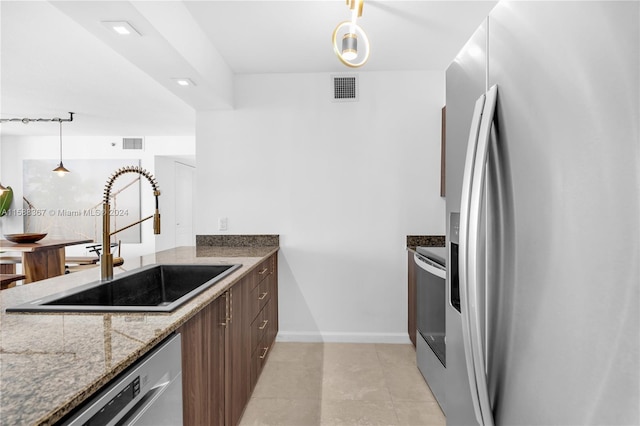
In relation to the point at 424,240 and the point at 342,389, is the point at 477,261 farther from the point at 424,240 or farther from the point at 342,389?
the point at 424,240

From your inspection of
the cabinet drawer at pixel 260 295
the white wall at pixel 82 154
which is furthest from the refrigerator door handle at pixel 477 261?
the white wall at pixel 82 154

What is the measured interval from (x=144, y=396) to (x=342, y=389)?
1738 millimetres

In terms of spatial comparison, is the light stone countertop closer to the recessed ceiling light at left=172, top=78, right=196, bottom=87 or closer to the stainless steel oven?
the stainless steel oven

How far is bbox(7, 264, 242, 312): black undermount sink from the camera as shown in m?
1.24

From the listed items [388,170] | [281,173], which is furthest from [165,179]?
[388,170]

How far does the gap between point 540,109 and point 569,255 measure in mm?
271

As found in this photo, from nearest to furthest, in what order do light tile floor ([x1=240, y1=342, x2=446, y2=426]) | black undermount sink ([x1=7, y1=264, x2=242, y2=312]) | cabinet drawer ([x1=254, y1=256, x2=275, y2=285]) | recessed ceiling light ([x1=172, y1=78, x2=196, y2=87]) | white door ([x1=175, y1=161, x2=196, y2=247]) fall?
black undermount sink ([x1=7, y1=264, x2=242, y2=312]) < light tile floor ([x1=240, y1=342, x2=446, y2=426]) < cabinet drawer ([x1=254, y1=256, x2=275, y2=285]) < recessed ceiling light ([x1=172, y1=78, x2=196, y2=87]) < white door ([x1=175, y1=161, x2=196, y2=247])

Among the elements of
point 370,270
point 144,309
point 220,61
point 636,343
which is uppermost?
point 220,61

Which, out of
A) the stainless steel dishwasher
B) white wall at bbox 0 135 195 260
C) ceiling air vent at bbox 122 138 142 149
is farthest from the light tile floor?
ceiling air vent at bbox 122 138 142 149

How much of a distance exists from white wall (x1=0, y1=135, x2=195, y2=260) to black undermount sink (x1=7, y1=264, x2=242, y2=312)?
14.9 feet

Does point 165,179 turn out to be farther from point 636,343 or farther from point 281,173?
point 636,343

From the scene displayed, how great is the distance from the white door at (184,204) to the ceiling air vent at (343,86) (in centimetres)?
472

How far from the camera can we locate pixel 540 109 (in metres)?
0.65

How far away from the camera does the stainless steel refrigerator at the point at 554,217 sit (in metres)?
0.47
